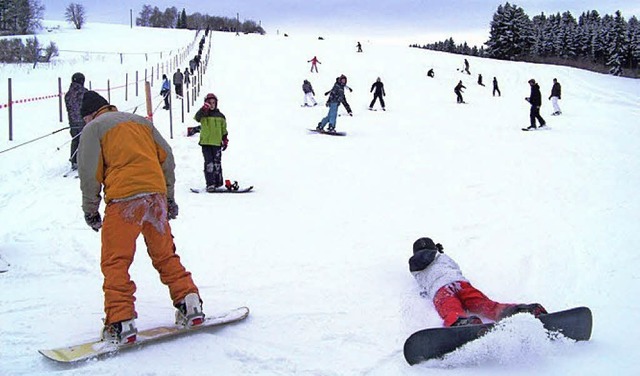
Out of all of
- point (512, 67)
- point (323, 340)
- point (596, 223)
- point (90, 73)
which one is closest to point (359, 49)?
point (512, 67)

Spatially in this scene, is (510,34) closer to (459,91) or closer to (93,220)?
(459,91)

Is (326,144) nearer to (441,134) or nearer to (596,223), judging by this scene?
(441,134)

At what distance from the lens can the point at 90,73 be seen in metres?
30.8

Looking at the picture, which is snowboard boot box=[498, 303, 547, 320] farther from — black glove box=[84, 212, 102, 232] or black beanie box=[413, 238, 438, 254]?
black glove box=[84, 212, 102, 232]

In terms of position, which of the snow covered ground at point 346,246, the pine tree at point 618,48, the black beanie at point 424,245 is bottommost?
the snow covered ground at point 346,246

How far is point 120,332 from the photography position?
3.31 m

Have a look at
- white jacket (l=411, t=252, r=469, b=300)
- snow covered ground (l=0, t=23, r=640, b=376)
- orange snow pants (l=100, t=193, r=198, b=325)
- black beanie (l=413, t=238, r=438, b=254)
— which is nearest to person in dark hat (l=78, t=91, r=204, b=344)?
orange snow pants (l=100, t=193, r=198, b=325)

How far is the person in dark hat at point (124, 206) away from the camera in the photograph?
3309 mm

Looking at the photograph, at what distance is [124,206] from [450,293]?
2.42 metres

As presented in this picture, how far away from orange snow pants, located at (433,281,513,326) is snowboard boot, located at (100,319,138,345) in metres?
2.08

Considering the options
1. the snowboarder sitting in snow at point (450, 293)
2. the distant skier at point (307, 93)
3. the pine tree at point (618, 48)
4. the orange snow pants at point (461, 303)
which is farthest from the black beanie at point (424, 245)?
the pine tree at point (618, 48)

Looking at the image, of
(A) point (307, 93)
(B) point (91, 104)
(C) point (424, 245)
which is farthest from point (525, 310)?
(A) point (307, 93)

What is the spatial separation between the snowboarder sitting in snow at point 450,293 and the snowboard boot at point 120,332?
208 cm

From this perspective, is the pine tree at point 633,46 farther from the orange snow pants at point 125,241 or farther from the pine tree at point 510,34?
the orange snow pants at point 125,241
